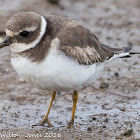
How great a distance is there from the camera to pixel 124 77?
8852 mm

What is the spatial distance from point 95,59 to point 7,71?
2714 mm

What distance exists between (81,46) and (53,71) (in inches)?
37.4

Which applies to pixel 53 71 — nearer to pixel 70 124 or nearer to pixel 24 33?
pixel 24 33

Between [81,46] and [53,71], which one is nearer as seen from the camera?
[53,71]

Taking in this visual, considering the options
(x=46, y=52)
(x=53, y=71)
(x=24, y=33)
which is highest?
(x=24, y=33)

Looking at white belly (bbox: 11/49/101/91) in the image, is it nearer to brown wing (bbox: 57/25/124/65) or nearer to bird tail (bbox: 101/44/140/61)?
brown wing (bbox: 57/25/124/65)

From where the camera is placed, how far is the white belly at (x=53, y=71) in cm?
592

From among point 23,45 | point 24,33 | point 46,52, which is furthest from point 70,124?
point 24,33

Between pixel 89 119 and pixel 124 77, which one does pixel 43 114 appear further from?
pixel 124 77

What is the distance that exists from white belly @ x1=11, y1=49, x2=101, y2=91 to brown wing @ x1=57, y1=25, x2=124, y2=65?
0.17 m

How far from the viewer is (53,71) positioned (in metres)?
5.92


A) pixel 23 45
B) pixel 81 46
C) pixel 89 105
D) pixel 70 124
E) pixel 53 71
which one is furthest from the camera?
pixel 89 105

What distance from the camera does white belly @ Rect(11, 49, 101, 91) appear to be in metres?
5.92

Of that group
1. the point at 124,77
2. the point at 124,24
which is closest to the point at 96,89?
the point at 124,77
